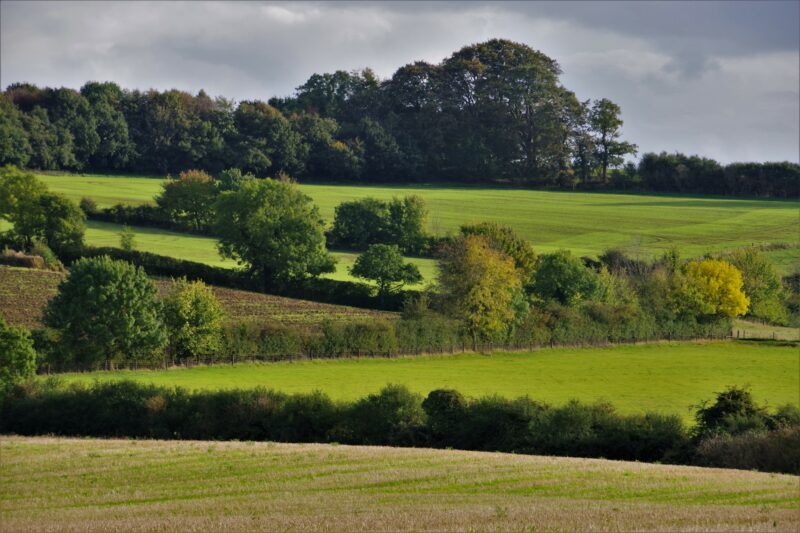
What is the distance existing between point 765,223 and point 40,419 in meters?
74.0

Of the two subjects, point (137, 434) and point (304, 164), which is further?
point (304, 164)

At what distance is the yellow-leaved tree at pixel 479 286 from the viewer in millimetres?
73938

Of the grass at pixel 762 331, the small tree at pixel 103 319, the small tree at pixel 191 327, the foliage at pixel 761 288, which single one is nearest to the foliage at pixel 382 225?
the foliage at pixel 761 288

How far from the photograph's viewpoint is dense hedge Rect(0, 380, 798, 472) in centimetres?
4091

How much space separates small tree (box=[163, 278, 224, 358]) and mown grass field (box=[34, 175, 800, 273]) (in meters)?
43.8

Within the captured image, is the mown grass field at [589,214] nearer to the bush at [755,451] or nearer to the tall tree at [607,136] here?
the tall tree at [607,136]

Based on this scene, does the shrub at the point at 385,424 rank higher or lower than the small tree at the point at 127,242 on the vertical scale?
lower

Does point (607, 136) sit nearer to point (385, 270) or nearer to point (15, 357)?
point (385, 270)

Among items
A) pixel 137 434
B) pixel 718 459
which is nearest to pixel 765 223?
pixel 718 459

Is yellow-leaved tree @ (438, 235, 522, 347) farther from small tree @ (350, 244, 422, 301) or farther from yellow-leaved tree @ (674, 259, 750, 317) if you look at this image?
yellow-leaved tree @ (674, 259, 750, 317)

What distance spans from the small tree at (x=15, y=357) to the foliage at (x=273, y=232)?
35652 mm

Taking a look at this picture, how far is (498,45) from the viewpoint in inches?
6506

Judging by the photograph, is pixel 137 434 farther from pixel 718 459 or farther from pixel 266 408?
pixel 718 459

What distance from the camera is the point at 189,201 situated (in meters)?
112
